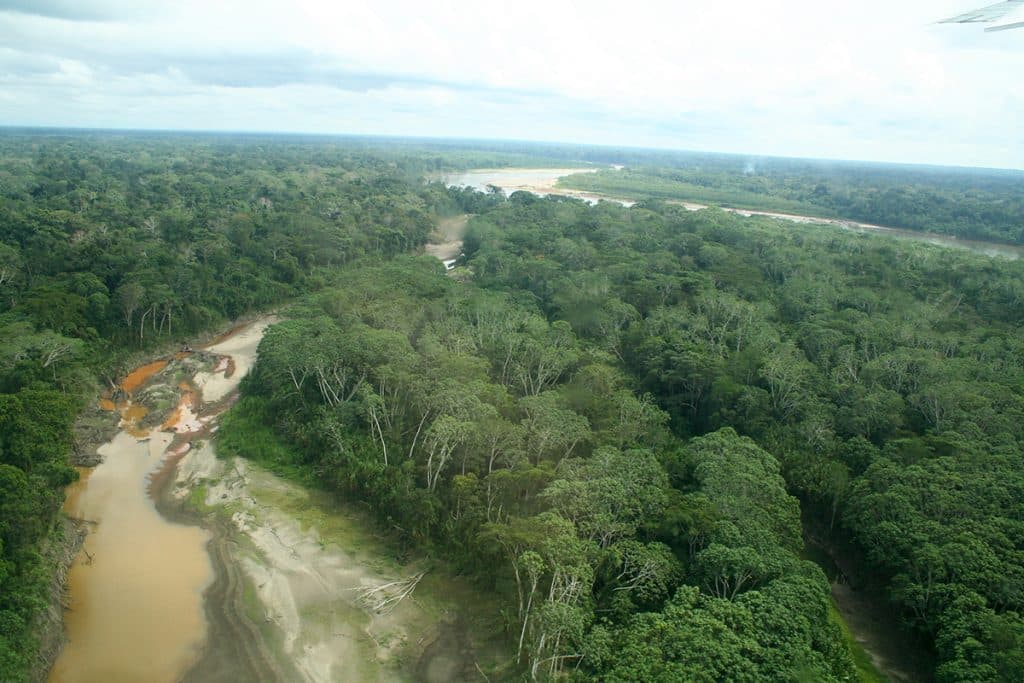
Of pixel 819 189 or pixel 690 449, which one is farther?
pixel 819 189

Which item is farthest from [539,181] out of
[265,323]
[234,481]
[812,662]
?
[812,662]

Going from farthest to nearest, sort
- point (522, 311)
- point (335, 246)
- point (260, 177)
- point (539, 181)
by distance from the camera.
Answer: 1. point (539, 181)
2. point (260, 177)
3. point (335, 246)
4. point (522, 311)

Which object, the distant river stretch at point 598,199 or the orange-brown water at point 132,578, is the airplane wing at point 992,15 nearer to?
the orange-brown water at point 132,578

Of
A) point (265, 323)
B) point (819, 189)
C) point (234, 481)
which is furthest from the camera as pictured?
point (819, 189)

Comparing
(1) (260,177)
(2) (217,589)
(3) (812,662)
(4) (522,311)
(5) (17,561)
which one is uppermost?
(1) (260,177)

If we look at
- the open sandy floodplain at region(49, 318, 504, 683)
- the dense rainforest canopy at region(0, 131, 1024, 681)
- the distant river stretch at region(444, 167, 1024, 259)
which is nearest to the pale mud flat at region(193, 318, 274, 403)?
the dense rainforest canopy at region(0, 131, 1024, 681)

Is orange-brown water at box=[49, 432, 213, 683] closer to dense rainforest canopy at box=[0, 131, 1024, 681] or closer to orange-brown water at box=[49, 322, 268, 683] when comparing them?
orange-brown water at box=[49, 322, 268, 683]

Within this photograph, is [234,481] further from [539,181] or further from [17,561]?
[539,181]

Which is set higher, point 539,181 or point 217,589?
point 539,181
